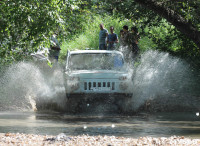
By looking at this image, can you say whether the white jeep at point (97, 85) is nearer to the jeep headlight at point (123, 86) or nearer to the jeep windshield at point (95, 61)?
the jeep headlight at point (123, 86)

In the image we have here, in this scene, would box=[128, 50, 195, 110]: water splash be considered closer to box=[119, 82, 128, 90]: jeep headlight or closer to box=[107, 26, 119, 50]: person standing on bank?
box=[119, 82, 128, 90]: jeep headlight

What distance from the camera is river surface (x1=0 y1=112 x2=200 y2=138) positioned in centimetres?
947

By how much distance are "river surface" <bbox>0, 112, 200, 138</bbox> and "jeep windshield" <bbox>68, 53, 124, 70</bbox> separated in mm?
1440

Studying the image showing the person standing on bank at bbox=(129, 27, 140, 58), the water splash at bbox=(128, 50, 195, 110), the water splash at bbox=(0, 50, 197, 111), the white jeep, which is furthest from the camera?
the person standing on bank at bbox=(129, 27, 140, 58)

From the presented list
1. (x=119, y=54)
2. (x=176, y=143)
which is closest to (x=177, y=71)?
(x=119, y=54)

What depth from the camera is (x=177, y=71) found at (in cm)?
1739

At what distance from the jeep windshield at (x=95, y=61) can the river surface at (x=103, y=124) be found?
4.72 feet

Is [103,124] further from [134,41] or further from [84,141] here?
[134,41]

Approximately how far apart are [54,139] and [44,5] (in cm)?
321

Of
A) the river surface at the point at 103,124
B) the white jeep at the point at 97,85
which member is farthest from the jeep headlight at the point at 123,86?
the river surface at the point at 103,124

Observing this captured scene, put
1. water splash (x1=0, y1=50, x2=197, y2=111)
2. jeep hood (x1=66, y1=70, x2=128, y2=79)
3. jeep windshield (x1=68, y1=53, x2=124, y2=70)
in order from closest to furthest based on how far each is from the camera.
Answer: jeep hood (x1=66, y1=70, x2=128, y2=79)
jeep windshield (x1=68, y1=53, x2=124, y2=70)
water splash (x1=0, y1=50, x2=197, y2=111)

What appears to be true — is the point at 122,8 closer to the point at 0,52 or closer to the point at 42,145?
the point at 0,52

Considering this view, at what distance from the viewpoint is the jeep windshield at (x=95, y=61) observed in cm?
1350

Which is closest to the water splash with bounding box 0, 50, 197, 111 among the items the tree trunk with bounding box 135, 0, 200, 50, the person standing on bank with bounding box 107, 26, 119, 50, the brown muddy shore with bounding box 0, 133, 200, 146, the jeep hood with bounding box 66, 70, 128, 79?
the jeep hood with bounding box 66, 70, 128, 79
